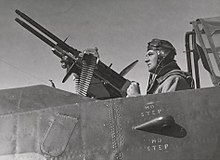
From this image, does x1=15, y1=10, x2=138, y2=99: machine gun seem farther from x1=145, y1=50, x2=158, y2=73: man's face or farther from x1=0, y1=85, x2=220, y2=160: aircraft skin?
x1=0, y1=85, x2=220, y2=160: aircraft skin

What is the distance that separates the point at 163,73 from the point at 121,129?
1652 mm

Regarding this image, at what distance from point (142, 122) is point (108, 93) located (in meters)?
3.98

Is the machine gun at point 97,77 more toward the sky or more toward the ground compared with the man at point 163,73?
more toward the sky

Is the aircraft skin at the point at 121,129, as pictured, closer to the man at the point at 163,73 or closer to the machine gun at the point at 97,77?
the man at the point at 163,73

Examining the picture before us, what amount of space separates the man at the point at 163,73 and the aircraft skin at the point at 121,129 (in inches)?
35.1

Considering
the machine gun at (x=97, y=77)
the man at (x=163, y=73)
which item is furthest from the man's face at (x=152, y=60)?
the machine gun at (x=97, y=77)

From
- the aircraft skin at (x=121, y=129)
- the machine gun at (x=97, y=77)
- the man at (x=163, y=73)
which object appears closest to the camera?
the aircraft skin at (x=121, y=129)

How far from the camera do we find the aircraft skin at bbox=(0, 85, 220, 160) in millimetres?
3654

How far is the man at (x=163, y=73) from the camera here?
4.76 metres

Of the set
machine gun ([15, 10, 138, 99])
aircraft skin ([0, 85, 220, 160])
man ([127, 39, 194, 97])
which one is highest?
machine gun ([15, 10, 138, 99])

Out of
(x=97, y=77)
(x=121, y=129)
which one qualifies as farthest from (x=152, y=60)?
(x=97, y=77)

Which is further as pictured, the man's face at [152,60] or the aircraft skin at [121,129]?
the man's face at [152,60]

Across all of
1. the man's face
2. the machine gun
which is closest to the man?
the man's face

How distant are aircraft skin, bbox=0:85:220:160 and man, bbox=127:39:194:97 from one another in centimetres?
89
